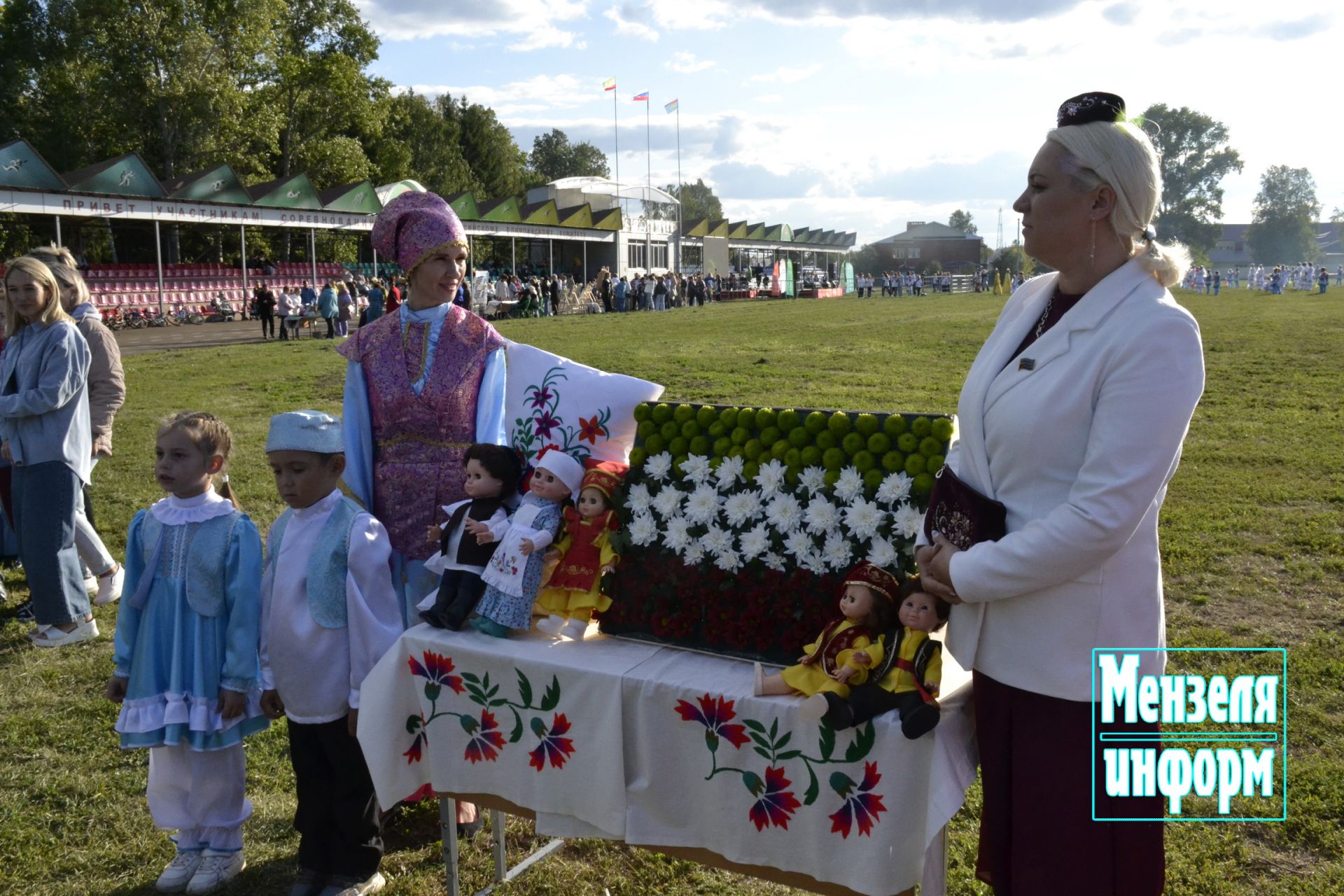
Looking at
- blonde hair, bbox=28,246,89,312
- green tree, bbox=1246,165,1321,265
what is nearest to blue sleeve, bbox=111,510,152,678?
blonde hair, bbox=28,246,89,312

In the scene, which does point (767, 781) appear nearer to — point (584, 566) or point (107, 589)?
point (584, 566)

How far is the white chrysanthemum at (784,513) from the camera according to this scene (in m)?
2.63

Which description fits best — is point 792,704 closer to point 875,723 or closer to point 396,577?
point 875,723

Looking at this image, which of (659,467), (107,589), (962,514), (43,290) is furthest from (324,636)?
(107,589)

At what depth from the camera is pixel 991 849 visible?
2.27 metres

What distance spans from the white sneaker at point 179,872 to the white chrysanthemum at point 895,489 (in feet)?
8.82

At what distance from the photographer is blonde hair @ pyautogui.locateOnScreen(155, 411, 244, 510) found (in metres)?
3.44

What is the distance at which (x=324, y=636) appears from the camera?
3201 millimetres

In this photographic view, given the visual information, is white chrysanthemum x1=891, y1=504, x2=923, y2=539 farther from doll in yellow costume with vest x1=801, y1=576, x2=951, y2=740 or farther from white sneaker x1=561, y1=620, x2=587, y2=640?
white sneaker x1=561, y1=620, x2=587, y2=640

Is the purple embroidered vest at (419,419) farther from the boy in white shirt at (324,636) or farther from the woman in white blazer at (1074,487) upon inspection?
the woman in white blazer at (1074,487)

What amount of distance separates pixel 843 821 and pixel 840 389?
12.7 meters

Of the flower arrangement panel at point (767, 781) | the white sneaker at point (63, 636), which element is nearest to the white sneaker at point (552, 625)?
the flower arrangement panel at point (767, 781)

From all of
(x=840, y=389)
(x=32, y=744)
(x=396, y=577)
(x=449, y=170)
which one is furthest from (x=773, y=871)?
(x=449, y=170)

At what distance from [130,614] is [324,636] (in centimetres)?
77
